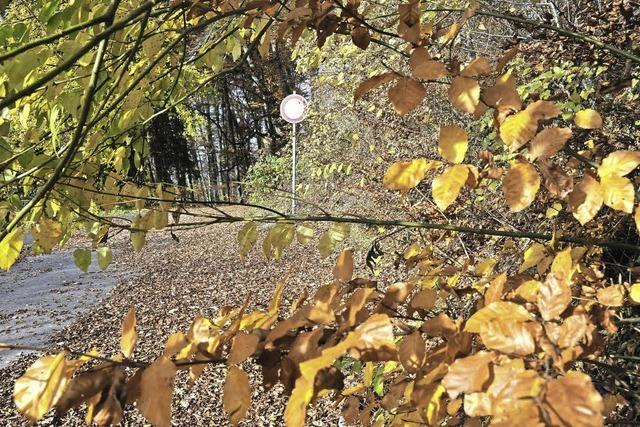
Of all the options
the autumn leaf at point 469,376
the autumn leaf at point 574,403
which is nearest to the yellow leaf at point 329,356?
the autumn leaf at point 469,376

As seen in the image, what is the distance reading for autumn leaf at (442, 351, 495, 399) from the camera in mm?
611

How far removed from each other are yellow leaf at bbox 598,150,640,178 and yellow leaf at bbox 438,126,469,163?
0.76ft

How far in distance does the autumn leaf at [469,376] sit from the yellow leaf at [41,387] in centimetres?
49

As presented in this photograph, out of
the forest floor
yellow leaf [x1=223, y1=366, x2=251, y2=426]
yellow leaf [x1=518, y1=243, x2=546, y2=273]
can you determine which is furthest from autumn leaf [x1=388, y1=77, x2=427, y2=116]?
the forest floor

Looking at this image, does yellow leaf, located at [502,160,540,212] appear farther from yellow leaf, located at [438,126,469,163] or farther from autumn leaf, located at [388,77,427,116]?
autumn leaf, located at [388,77,427,116]

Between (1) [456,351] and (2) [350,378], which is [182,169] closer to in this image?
(2) [350,378]

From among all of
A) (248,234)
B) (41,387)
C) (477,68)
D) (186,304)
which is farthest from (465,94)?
(186,304)

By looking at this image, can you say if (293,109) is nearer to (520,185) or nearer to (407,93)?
(407,93)

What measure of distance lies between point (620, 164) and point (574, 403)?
49 centimetres

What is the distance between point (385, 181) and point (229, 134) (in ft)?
79.9

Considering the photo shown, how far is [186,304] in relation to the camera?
7.25m

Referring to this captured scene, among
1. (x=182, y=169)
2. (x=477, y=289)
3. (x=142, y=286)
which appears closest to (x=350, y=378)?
(x=477, y=289)

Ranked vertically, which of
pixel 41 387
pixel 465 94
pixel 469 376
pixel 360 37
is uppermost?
pixel 360 37

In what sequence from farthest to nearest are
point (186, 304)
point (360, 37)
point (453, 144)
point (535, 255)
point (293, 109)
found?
point (293, 109), point (186, 304), point (535, 255), point (360, 37), point (453, 144)
